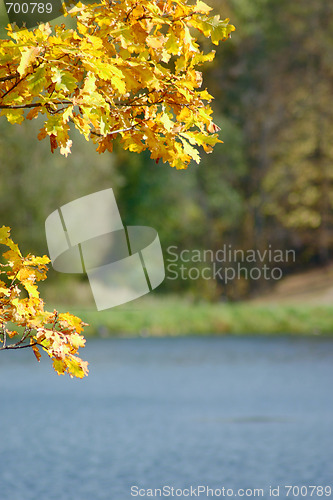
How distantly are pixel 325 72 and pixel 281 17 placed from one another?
2.41 metres

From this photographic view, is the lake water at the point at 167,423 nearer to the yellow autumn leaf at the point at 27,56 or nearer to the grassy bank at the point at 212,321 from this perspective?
the grassy bank at the point at 212,321

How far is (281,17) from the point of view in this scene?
1207 inches

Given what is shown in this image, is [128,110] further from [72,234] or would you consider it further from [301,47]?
[301,47]

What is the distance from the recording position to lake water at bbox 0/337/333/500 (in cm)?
864

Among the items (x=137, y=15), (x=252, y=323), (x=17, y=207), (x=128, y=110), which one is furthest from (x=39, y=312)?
(x=17, y=207)

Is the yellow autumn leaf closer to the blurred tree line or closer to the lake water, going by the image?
the lake water
